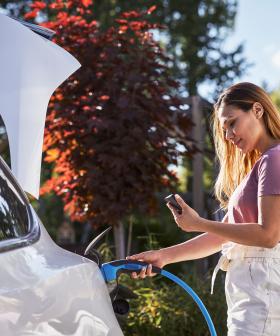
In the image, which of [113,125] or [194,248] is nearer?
[194,248]

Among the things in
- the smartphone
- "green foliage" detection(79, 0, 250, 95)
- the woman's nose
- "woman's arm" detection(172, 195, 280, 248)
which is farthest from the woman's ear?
"green foliage" detection(79, 0, 250, 95)

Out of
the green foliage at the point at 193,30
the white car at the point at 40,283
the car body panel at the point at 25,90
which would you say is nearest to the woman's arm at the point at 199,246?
the car body panel at the point at 25,90

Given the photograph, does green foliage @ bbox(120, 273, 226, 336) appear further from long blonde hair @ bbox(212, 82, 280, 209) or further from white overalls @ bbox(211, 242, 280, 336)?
white overalls @ bbox(211, 242, 280, 336)

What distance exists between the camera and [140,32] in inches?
283

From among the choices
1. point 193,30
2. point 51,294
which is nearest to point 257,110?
point 51,294

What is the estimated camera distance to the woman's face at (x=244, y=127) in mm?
2990

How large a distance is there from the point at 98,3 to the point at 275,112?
1942 cm

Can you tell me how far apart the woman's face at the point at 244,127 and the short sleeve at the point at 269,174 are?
12 cm

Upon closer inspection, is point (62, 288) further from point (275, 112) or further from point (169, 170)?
point (169, 170)

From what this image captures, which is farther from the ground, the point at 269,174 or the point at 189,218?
the point at 269,174

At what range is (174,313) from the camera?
5.86 meters

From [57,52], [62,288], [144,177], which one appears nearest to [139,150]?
[144,177]

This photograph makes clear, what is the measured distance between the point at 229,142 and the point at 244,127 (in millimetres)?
237

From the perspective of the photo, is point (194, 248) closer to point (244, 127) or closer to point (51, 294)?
point (244, 127)
